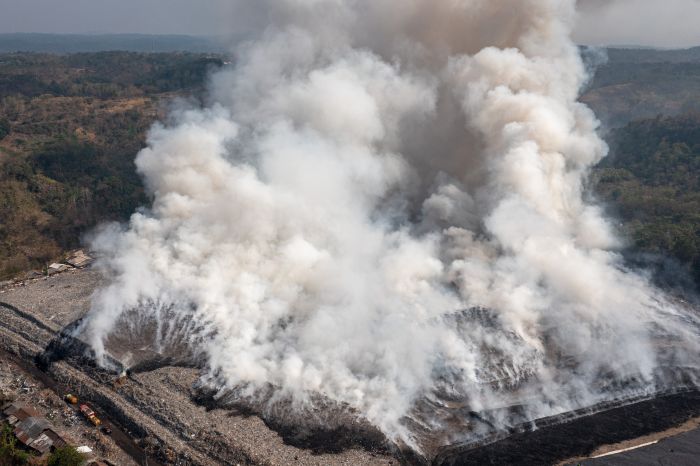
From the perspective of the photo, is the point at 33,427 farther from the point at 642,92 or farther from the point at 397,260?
the point at 642,92

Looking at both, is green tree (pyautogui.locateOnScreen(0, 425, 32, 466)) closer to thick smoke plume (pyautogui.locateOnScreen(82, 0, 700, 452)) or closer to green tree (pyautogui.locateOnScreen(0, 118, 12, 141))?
thick smoke plume (pyautogui.locateOnScreen(82, 0, 700, 452))

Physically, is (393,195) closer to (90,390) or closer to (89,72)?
(90,390)

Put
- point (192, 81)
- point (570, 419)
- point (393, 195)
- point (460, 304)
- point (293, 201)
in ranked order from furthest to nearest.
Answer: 1. point (192, 81)
2. point (393, 195)
3. point (293, 201)
4. point (460, 304)
5. point (570, 419)

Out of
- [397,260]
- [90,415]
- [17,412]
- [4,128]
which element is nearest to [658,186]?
[397,260]

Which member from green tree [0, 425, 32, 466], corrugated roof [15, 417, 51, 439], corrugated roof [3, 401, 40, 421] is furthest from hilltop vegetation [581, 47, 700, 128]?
green tree [0, 425, 32, 466]

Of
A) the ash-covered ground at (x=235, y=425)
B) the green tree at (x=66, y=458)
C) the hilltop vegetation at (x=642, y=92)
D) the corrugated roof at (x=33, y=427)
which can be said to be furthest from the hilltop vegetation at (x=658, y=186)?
the corrugated roof at (x=33, y=427)

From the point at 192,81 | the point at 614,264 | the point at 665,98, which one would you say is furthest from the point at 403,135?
the point at 665,98

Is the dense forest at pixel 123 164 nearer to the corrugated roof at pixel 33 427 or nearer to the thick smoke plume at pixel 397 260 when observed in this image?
the thick smoke plume at pixel 397 260
